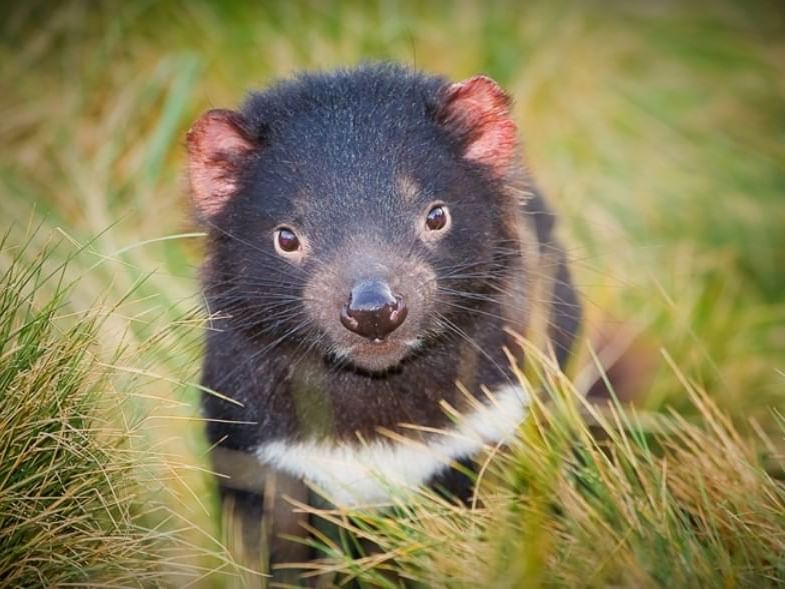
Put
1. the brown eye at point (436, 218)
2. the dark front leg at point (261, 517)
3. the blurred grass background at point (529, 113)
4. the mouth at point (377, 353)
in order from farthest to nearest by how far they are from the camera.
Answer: the blurred grass background at point (529, 113) → the dark front leg at point (261, 517) → the brown eye at point (436, 218) → the mouth at point (377, 353)

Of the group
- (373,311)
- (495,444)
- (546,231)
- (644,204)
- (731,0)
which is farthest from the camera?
(731,0)

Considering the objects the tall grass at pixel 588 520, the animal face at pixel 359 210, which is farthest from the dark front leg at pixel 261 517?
the animal face at pixel 359 210

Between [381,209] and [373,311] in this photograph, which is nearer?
[373,311]

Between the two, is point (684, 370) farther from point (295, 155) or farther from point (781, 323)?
point (295, 155)

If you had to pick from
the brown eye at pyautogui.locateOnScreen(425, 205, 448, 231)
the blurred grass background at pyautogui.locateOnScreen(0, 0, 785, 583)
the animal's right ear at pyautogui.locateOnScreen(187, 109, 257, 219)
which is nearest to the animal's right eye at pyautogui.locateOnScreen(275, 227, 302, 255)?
the animal's right ear at pyautogui.locateOnScreen(187, 109, 257, 219)

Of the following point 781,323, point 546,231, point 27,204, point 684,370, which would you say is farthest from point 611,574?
point 27,204

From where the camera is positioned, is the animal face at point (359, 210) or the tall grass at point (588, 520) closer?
the tall grass at point (588, 520)

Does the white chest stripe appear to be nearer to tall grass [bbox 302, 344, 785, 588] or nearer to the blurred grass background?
tall grass [bbox 302, 344, 785, 588]

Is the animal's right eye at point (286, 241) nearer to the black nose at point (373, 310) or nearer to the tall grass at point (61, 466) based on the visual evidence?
the black nose at point (373, 310)
